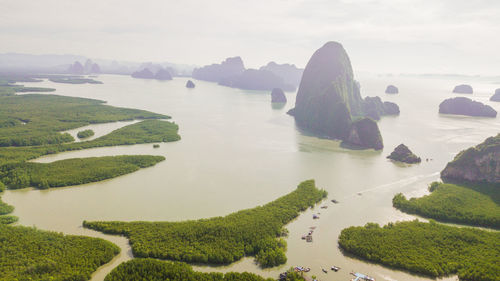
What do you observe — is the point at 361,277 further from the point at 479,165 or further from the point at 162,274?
the point at 479,165

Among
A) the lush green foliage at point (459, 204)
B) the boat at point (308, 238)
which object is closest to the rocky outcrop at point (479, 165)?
the lush green foliage at point (459, 204)

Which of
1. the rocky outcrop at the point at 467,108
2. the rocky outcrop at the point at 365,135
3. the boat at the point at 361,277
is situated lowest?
the boat at the point at 361,277

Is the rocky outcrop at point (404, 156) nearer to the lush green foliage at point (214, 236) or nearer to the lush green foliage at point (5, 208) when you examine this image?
the lush green foliage at point (214, 236)

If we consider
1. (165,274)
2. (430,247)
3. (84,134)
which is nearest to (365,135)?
(430,247)

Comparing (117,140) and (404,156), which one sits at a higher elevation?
(404,156)

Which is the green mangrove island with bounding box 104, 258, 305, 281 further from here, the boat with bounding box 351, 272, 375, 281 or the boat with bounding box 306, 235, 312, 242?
the boat with bounding box 306, 235, 312, 242

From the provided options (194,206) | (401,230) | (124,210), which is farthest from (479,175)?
(124,210)

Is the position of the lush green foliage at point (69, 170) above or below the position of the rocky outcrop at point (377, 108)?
below
